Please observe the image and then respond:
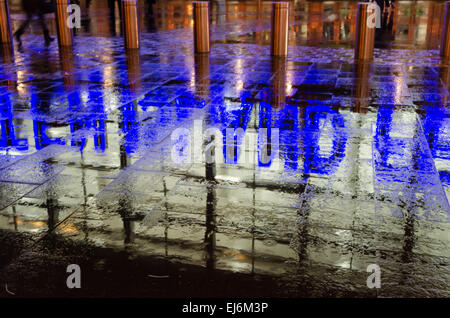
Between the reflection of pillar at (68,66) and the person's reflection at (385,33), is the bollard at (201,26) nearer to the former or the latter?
the reflection of pillar at (68,66)

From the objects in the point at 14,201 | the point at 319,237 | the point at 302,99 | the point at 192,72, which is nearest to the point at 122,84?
the point at 192,72

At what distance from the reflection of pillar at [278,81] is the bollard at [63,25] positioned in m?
6.48

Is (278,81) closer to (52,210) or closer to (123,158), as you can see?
(123,158)

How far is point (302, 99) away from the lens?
28.2ft

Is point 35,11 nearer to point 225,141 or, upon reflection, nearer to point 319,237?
point 225,141

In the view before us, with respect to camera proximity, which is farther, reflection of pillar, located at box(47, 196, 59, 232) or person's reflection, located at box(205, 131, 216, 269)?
reflection of pillar, located at box(47, 196, 59, 232)

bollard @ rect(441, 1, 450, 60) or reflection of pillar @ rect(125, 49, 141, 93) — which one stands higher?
bollard @ rect(441, 1, 450, 60)

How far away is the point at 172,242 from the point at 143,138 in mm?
2880

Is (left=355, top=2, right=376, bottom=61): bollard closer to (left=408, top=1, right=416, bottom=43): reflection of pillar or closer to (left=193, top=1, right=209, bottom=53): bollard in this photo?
(left=193, top=1, right=209, bottom=53): bollard

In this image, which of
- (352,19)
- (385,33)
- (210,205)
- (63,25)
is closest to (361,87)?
(210,205)

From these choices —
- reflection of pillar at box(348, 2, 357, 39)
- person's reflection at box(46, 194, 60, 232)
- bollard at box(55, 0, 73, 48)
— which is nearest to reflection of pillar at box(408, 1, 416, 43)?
reflection of pillar at box(348, 2, 357, 39)

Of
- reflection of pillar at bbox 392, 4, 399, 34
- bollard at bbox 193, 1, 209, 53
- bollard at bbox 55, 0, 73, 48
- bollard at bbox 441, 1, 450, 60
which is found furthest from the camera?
reflection of pillar at bbox 392, 4, 399, 34

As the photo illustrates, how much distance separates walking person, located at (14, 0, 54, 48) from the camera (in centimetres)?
1691

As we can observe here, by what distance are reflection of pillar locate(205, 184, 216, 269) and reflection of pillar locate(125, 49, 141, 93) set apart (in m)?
5.04
